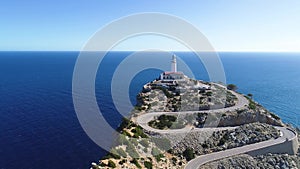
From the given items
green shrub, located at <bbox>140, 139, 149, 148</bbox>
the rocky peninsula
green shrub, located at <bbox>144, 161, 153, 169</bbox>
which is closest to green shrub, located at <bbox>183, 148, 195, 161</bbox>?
the rocky peninsula

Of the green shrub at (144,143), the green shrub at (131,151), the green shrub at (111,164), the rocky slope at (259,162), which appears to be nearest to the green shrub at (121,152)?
the green shrub at (131,151)

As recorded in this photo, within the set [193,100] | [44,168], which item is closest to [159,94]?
[193,100]

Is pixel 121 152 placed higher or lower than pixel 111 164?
lower

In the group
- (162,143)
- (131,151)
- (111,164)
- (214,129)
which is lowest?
(162,143)

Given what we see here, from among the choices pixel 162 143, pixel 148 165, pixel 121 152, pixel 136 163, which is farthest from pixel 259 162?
pixel 121 152

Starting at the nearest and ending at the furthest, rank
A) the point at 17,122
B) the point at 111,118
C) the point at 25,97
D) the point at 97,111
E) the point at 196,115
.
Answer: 1. the point at 196,115
2. the point at 17,122
3. the point at 111,118
4. the point at 97,111
5. the point at 25,97

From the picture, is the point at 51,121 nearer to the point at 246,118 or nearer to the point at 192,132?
the point at 192,132

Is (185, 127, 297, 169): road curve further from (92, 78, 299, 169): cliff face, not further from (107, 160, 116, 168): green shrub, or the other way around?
(107, 160, 116, 168): green shrub

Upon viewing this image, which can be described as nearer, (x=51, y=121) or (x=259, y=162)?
(x=259, y=162)

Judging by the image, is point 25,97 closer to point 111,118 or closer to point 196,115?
point 111,118

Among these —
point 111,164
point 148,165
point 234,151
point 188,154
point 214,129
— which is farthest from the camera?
point 214,129

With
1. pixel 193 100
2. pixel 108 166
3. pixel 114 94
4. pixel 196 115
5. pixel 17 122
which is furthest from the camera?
pixel 114 94
